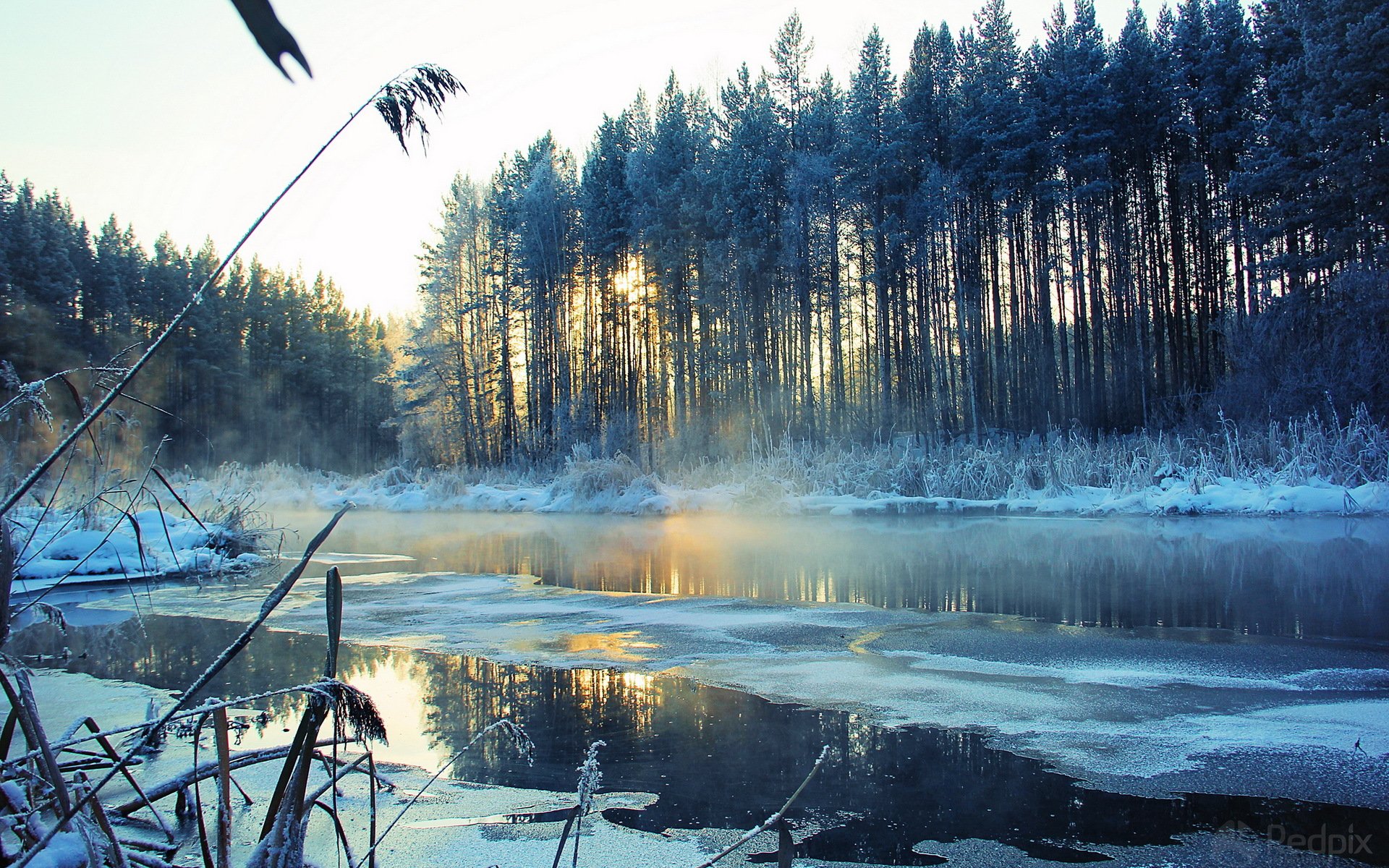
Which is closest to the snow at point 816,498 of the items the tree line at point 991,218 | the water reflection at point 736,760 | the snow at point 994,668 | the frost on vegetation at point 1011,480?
the frost on vegetation at point 1011,480

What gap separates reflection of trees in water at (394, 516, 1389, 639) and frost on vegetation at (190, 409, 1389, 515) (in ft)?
6.78

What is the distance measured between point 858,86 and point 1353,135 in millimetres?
12638

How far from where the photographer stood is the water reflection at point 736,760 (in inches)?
92.0

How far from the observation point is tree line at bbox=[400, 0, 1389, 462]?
64.5 ft

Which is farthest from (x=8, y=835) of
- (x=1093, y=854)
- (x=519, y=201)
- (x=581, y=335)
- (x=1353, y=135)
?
(x=581, y=335)

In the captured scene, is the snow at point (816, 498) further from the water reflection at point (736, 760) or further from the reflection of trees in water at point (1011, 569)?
the water reflection at point (736, 760)

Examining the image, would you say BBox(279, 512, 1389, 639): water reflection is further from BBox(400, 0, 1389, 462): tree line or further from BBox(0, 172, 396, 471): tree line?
BBox(0, 172, 396, 471): tree line

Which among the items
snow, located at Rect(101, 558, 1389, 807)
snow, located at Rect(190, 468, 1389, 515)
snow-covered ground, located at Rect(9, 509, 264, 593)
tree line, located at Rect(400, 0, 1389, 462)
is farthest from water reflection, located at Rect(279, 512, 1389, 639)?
tree line, located at Rect(400, 0, 1389, 462)

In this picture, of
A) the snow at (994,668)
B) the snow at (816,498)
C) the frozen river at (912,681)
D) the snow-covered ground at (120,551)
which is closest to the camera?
the frozen river at (912,681)

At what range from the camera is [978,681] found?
12.8ft

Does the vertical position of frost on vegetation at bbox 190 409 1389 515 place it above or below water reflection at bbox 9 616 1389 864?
above

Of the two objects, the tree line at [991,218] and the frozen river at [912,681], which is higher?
the tree line at [991,218]

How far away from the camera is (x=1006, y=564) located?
26.1ft

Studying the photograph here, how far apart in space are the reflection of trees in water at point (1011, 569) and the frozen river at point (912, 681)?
0.05m
